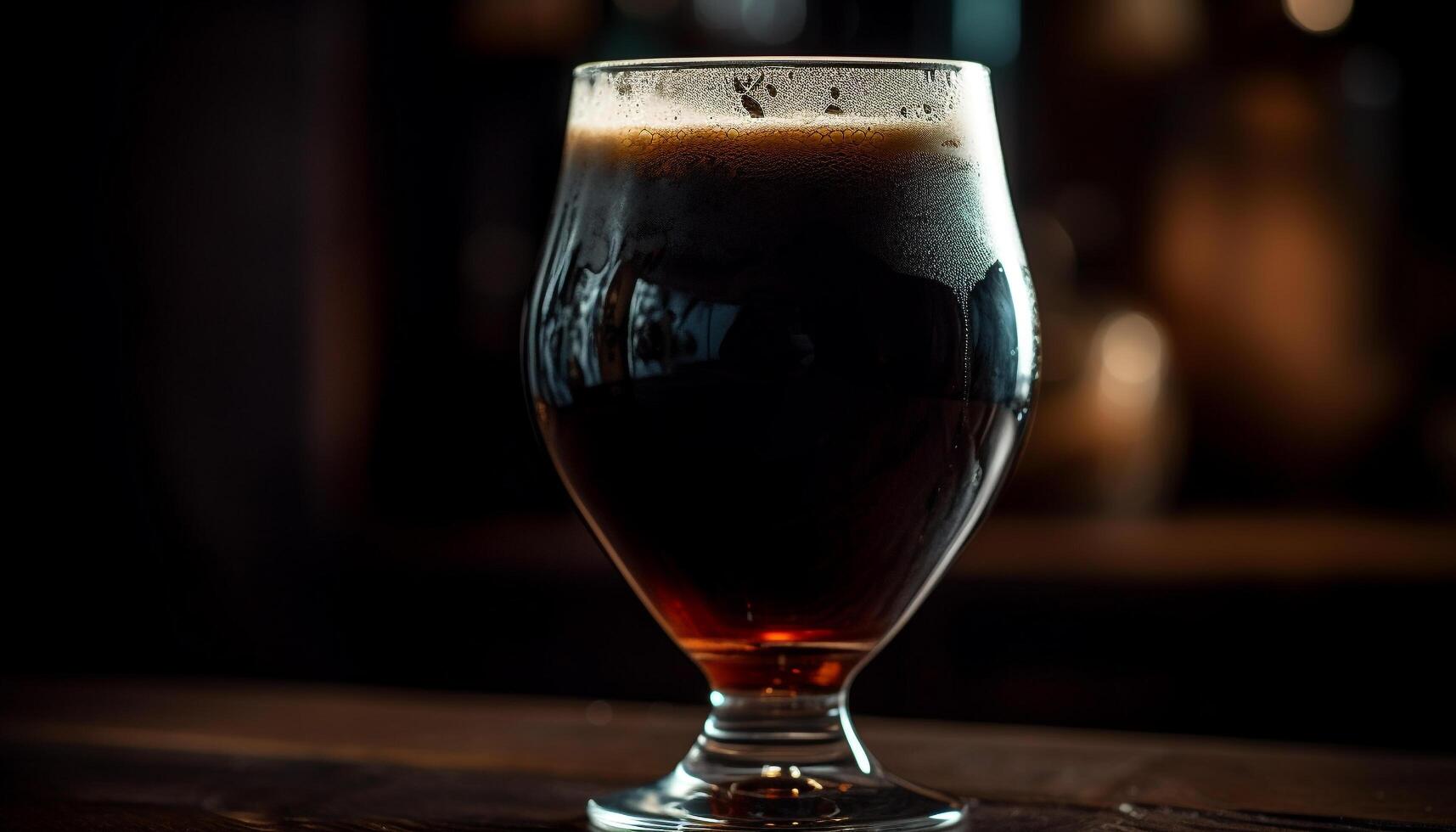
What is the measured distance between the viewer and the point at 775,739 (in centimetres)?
53

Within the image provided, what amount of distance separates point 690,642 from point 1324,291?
151 cm

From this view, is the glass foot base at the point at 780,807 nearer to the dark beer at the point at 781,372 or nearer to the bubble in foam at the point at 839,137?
the dark beer at the point at 781,372

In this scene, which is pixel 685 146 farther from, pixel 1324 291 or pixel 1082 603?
pixel 1324 291

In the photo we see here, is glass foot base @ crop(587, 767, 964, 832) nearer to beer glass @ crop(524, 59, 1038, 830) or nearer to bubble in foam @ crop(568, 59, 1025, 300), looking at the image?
beer glass @ crop(524, 59, 1038, 830)

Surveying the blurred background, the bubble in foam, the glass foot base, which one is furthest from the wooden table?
the blurred background

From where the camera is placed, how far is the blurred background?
71.9 inches

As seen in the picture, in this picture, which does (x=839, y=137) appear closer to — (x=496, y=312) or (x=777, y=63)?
(x=777, y=63)

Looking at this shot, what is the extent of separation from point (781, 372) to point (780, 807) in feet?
0.39

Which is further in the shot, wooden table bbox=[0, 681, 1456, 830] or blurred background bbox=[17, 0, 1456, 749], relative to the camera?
blurred background bbox=[17, 0, 1456, 749]

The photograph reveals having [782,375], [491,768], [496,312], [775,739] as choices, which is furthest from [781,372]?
[496,312]

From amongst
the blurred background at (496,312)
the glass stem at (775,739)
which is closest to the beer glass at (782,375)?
the glass stem at (775,739)

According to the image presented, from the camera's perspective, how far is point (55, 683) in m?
0.87

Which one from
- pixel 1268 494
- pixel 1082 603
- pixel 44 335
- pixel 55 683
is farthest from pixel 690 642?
pixel 44 335

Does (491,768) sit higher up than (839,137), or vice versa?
(839,137)
